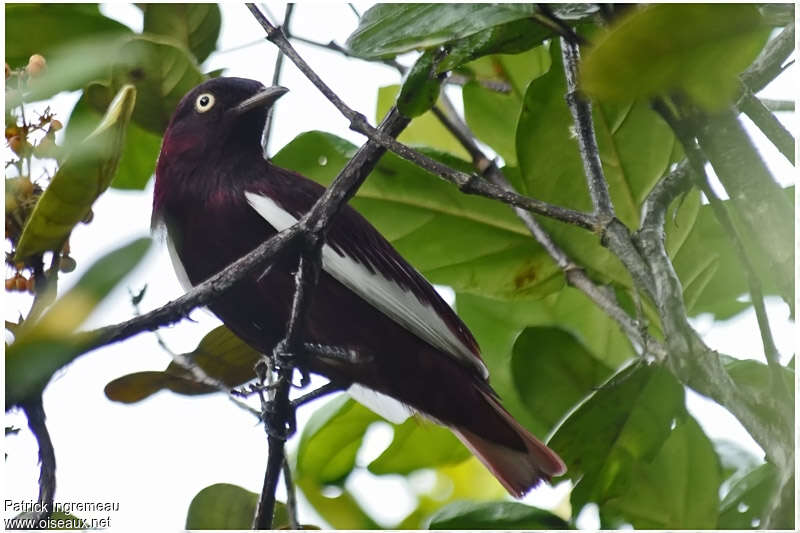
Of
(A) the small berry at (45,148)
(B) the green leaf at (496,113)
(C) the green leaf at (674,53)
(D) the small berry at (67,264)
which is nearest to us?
(C) the green leaf at (674,53)

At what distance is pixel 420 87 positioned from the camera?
1210mm

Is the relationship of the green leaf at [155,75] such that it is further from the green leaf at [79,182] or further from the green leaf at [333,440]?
the green leaf at [333,440]

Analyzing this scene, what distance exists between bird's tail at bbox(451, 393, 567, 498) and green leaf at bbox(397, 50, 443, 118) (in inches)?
25.0

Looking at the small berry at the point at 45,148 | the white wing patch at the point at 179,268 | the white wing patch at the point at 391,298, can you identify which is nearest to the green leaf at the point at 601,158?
the white wing patch at the point at 391,298

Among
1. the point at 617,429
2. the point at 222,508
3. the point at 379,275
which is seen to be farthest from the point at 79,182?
the point at 617,429

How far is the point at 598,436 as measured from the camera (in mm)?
1546

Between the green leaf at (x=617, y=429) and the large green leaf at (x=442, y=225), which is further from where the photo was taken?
the large green leaf at (x=442, y=225)

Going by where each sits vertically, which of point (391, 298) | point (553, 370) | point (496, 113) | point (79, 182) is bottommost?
point (553, 370)

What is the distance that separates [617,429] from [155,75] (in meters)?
0.91

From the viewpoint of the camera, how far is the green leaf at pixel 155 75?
1.57 m

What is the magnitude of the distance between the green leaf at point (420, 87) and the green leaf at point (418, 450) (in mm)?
759

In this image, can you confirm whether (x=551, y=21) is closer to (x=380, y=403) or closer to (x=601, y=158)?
(x=601, y=158)

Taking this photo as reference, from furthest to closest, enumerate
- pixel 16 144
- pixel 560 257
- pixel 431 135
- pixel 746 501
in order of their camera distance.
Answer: pixel 431 135, pixel 560 257, pixel 746 501, pixel 16 144

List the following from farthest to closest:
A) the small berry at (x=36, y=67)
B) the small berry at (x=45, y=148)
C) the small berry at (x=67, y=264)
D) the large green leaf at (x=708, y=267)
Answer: the large green leaf at (x=708, y=267) < the small berry at (x=36, y=67) < the small berry at (x=45, y=148) < the small berry at (x=67, y=264)
